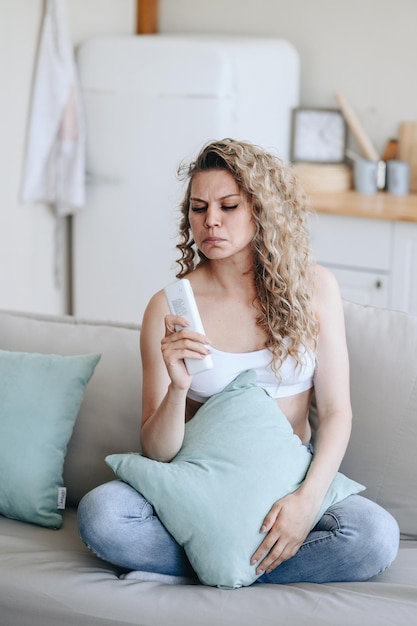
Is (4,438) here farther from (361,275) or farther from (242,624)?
(361,275)

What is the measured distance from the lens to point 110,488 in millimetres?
1884

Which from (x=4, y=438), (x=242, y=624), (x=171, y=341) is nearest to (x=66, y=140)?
(x=4, y=438)

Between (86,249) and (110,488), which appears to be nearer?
(110,488)

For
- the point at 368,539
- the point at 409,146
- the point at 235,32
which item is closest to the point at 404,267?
the point at 409,146

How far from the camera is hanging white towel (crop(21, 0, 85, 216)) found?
3.66 meters

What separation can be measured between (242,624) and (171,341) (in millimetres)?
514

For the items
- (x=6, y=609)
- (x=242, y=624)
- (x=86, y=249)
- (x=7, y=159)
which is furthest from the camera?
(x=86, y=249)

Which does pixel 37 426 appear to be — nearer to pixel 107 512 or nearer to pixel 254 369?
pixel 107 512

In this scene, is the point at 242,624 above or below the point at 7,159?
below

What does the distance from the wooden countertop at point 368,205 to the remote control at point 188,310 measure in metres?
1.87

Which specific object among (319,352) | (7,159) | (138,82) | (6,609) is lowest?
(6,609)

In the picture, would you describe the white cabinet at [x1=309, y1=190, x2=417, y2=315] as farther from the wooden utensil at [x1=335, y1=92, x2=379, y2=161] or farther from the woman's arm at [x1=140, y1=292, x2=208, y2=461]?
the woman's arm at [x1=140, y1=292, x2=208, y2=461]

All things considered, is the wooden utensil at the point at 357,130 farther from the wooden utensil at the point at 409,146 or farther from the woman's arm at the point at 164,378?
the woman's arm at the point at 164,378

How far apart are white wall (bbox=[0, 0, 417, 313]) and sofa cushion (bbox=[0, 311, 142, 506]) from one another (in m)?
1.38
